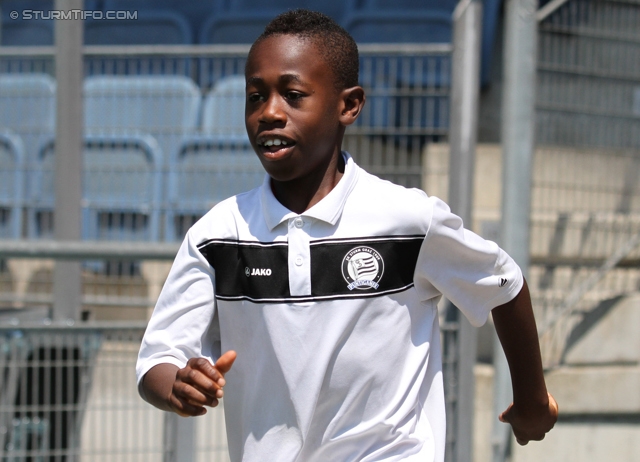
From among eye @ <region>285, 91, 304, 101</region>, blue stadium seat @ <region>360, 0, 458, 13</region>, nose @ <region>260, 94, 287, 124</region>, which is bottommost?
nose @ <region>260, 94, 287, 124</region>

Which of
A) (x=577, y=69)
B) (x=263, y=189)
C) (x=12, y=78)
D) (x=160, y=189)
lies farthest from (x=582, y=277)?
(x=12, y=78)

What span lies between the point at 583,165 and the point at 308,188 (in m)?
2.80

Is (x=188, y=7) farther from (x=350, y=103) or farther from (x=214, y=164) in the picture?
(x=350, y=103)

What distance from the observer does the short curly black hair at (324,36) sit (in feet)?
5.77

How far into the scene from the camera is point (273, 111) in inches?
66.9

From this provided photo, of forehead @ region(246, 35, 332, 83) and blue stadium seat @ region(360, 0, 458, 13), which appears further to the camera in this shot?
blue stadium seat @ region(360, 0, 458, 13)

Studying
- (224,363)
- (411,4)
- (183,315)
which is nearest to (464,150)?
(183,315)

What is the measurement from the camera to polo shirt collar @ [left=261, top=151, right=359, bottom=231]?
175 centimetres

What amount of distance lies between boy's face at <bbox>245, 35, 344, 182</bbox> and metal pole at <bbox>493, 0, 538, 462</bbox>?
2.13 metres

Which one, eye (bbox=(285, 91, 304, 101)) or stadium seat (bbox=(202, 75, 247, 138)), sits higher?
stadium seat (bbox=(202, 75, 247, 138))

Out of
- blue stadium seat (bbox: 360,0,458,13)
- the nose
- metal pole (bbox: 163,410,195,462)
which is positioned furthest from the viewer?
blue stadium seat (bbox: 360,0,458,13)

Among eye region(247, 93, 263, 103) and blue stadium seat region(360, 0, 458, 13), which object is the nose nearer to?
eye region(247, 93, 263, 103)

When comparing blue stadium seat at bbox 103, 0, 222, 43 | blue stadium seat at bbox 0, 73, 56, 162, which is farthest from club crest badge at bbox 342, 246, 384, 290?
blue stadium seat at bbox 103, 0, 222, 43

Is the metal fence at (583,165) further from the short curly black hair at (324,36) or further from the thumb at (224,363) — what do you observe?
the thumb at (224,363)
